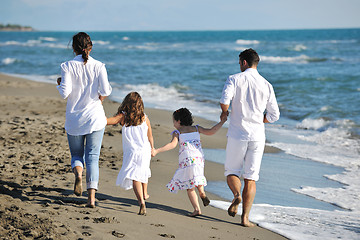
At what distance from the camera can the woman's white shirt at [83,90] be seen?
13.3 ft

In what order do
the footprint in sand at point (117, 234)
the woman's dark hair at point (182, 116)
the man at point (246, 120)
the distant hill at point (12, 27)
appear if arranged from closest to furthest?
1. the footprint in sand at point (117, 234)
2. the man at point (246, 120)
3. the woman's dark hair at point (182, 116)
4. the distant hill at point (12, 27)

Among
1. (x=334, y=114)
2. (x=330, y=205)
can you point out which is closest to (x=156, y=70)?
(x=334, y=114)

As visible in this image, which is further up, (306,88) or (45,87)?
(306,88)

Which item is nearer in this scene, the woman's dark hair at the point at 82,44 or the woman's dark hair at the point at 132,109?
the woman's dark hair at the point at 82,44

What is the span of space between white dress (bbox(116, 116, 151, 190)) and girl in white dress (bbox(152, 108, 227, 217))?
0.15m

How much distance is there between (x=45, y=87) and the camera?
15.6m

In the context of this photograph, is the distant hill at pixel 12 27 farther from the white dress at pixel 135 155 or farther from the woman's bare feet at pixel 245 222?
the woman's bare feet at pixel 245 222

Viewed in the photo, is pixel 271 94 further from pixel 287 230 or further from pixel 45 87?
pixel 45 87

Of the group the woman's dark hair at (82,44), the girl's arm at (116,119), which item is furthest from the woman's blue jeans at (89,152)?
the woman's dark hair at (82,44)

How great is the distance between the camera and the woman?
4059 millimetres

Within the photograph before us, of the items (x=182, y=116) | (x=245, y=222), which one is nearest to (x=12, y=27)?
(x=182, y=116)

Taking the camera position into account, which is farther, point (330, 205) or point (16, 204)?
point (330, 205)

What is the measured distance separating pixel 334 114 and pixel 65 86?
9.57 meters

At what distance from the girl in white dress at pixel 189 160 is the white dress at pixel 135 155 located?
0.15m
